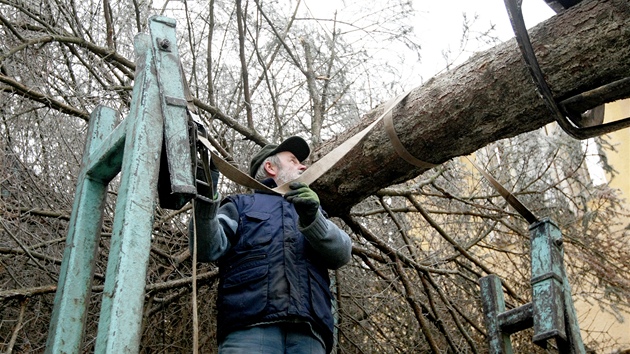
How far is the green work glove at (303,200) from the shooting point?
8.27 ft

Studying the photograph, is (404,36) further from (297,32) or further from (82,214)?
(82,214)

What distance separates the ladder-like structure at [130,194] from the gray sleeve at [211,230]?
1.28 feet

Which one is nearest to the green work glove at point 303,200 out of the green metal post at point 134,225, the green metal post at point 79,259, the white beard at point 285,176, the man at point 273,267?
the man at point 273,267

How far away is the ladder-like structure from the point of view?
4.99 ft

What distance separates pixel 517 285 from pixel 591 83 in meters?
2.66

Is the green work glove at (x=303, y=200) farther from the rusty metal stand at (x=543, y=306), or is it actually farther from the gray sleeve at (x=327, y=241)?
the rusty metal stand at (x=543, y=306)

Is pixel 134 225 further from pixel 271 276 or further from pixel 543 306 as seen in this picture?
pixel 543 306

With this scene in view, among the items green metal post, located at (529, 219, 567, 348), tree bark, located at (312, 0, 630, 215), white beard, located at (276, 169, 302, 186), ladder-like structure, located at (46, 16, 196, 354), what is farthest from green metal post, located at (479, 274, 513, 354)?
ladder-like structure, located at (46, 16, 196, 354)

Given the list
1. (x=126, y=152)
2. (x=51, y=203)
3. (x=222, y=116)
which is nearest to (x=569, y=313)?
(x=126, y=152)

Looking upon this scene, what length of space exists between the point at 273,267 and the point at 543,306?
1.04 metres

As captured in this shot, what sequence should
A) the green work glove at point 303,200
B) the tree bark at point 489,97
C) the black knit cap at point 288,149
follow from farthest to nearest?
the black knit cap at point 288,149, the green work glove at point 303,200, the tree bark at point 489,97

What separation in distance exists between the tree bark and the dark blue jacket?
52 centimetres

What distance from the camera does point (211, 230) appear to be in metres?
2.48

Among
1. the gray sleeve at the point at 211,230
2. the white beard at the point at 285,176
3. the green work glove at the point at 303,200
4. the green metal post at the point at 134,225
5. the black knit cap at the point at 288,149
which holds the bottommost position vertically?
the green metal post at the point at 134,225
